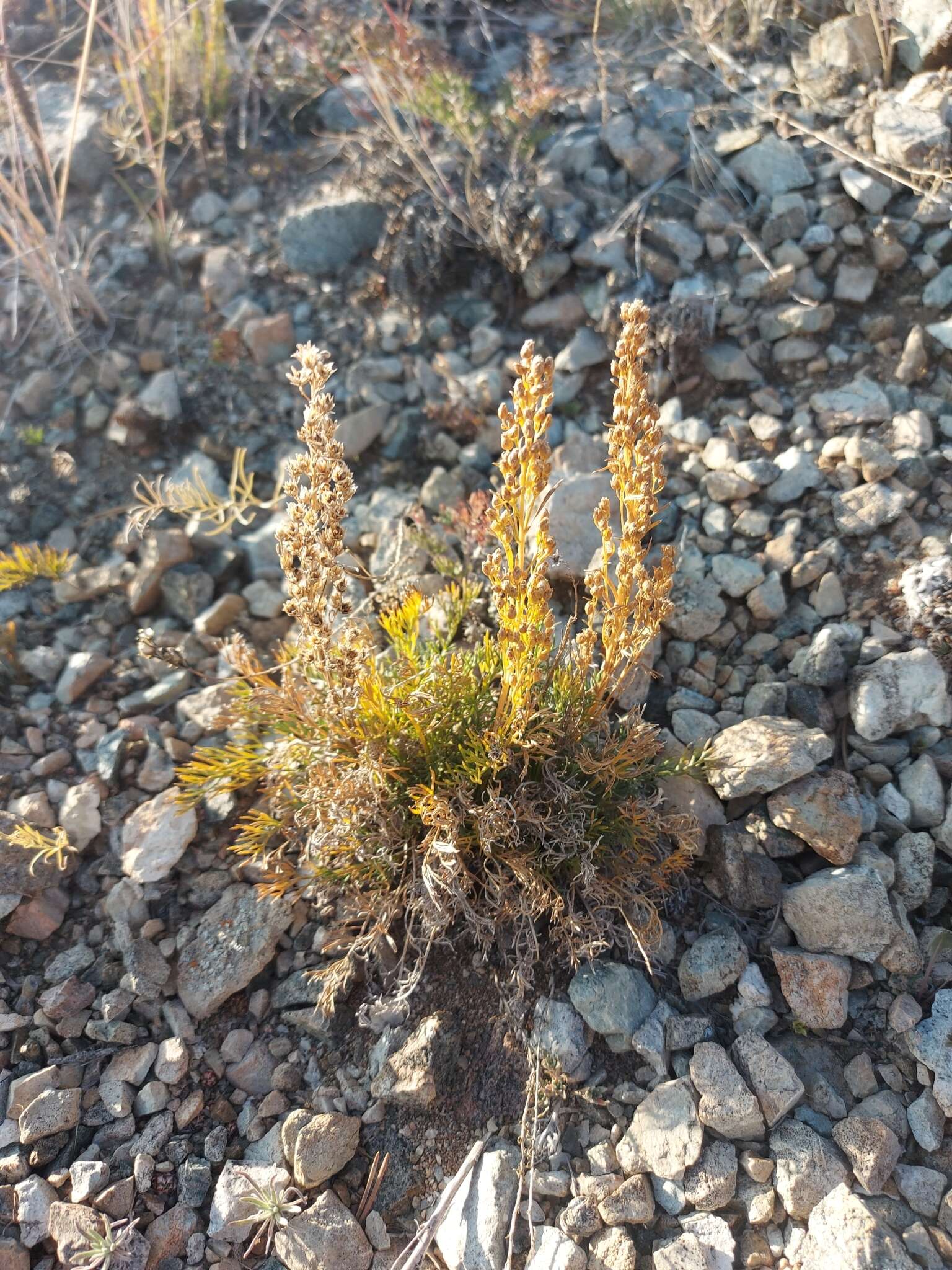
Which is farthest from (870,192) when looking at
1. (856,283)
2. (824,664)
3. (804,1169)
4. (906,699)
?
(804,1169)

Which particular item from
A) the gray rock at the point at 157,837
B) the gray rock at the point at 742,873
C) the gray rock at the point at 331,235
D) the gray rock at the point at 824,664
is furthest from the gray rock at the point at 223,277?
the gray rock at the point at 742,873

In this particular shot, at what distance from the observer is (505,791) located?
257cm

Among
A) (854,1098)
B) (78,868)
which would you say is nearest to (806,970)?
(854,1098)

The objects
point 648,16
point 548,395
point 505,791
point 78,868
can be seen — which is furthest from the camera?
point 648,16

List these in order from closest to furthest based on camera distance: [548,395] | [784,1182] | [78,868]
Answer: [548,395]
[784,1182]
[78,868]

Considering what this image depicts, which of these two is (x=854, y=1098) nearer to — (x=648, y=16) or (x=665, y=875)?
(x=665, y=875)

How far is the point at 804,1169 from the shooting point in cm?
226

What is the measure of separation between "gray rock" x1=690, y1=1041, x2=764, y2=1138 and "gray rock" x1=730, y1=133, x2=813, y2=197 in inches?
130

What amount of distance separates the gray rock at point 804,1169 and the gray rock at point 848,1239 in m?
0.02

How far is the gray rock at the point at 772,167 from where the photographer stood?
391 centimetres

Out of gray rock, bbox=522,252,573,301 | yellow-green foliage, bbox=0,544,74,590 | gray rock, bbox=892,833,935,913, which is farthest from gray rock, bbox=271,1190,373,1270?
gray rock, bbox=522,252,573,301

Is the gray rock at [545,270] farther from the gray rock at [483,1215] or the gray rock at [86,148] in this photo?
the gray rock at [483,1215]

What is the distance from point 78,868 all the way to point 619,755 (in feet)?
5.79

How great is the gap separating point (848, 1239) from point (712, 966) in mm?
663
